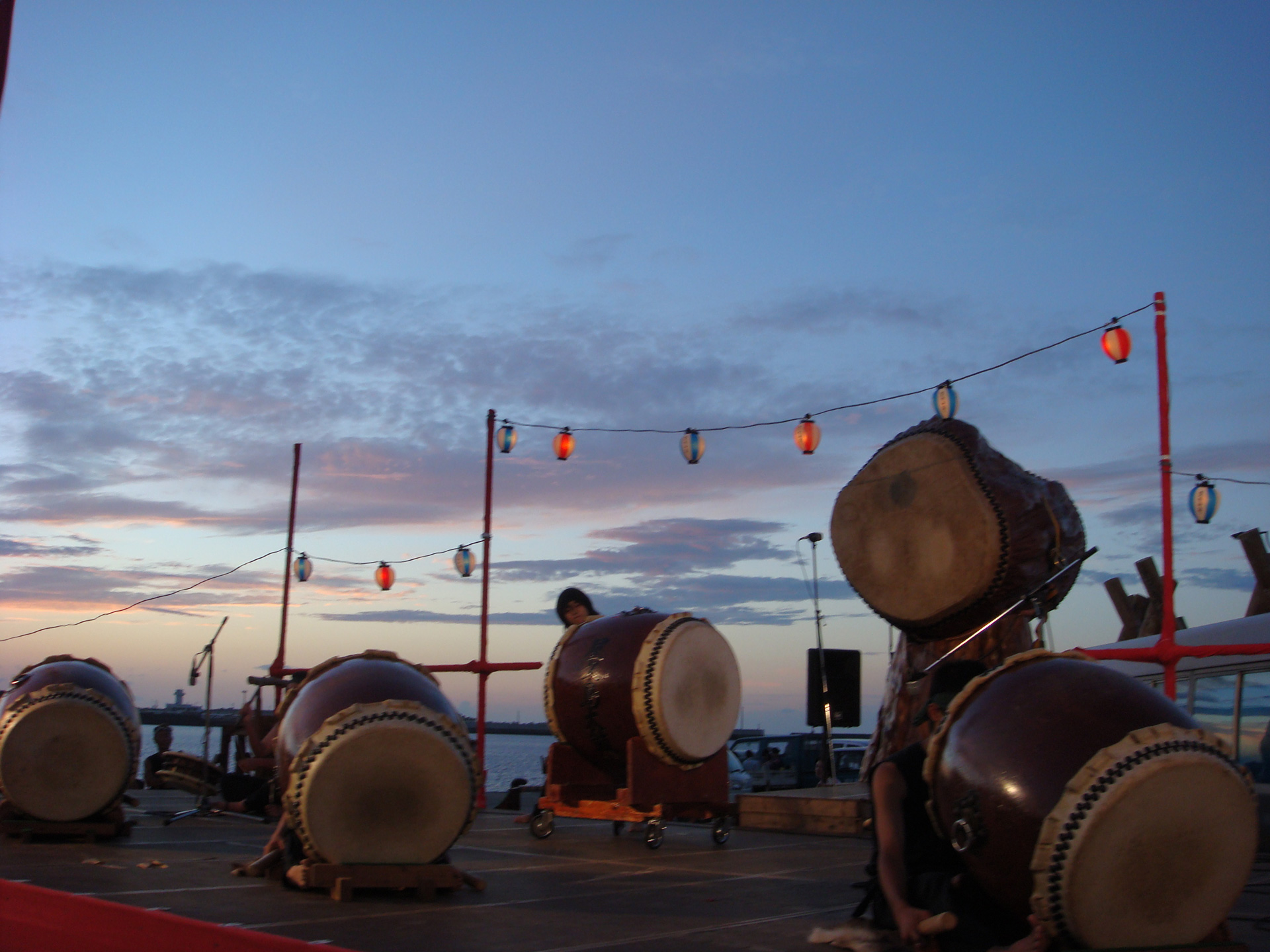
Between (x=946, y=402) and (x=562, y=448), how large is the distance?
4.96 meters

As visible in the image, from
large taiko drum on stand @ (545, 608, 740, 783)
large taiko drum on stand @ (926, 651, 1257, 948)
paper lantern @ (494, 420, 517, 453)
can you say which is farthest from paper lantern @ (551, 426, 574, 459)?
large taiko drum on stand @ (926, 651, 1257, 948)

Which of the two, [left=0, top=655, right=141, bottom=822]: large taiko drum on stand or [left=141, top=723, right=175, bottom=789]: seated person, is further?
[left=141, top=723, right=175, bottom=789]: seated person

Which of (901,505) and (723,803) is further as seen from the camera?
(723,803)

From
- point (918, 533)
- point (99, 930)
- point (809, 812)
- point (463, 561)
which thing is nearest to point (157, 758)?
point (463, 561)

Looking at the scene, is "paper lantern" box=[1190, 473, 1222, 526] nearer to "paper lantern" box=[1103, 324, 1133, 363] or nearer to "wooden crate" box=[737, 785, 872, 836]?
"paper lantern" box=[1103, 324, 1133, 363]

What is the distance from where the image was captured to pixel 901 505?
7922 mm

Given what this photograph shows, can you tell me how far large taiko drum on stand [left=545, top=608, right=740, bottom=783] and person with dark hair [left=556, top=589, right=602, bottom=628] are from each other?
0.57 metres

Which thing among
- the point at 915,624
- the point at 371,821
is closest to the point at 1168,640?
the point at 915,624

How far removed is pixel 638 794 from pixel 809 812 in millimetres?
1744

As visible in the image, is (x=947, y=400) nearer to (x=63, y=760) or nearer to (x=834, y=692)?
(x=834, y=692)

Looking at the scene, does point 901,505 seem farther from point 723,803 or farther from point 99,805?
point 99,805

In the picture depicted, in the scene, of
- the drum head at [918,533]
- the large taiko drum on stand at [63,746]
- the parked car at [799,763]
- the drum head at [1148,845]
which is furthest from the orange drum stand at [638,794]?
the parked car at [799,763]

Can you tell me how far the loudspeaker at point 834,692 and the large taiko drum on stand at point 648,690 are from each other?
5.35 metres

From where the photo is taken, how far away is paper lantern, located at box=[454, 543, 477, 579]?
529 inches
